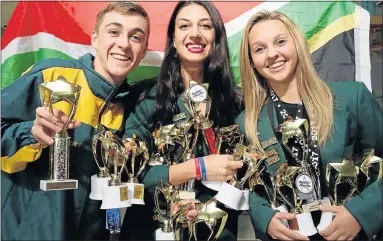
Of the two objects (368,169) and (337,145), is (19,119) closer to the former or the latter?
(337,145)

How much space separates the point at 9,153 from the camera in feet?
4.86

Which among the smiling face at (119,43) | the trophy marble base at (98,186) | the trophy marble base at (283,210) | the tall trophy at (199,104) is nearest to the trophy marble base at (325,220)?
the trophy marble base at (283,210)

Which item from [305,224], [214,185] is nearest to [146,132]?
[214,185]

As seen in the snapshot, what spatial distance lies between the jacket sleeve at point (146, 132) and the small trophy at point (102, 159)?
116 millimetres

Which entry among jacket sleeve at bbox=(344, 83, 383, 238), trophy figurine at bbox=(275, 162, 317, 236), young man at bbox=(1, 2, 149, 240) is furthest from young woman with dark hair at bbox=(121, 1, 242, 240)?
jacket sleeve at bbox=(344, 83, 383, 238)

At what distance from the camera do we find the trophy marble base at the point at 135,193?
1.42 metres

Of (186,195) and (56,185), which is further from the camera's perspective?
(186,195)

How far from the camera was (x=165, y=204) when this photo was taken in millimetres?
1517

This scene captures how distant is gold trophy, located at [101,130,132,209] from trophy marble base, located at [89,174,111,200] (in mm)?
22

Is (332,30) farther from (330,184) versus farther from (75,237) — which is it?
(75,237)

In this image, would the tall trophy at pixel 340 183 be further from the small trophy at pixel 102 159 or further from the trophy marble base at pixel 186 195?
the small trophy at pixel 102 159

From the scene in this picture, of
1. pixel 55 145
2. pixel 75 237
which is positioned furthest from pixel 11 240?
pixel 55 145

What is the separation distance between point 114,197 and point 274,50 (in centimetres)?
82

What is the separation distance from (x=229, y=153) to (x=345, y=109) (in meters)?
0.48
